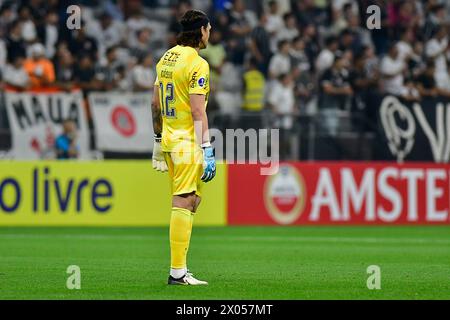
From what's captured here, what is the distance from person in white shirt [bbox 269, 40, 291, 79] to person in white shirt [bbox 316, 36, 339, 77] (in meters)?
0.74

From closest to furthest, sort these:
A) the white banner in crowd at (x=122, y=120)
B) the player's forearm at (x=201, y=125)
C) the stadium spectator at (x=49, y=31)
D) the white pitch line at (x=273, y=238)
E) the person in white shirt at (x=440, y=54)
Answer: the player's forearm at (x=201, y=125), the white pitch line at (x=273, y=238), the white banner in crowd at (x=122, y=120), the stadium spectator at (x=49, y=31), the person in white shirt at (x=440, y=54)

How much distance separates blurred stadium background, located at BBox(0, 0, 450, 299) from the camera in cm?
2120

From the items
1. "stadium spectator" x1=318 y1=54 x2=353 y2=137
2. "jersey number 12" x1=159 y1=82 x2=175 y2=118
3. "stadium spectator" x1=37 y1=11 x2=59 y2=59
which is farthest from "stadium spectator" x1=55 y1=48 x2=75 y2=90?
"jersey number 12" x1=159 y1=82 x2=175 y2=118

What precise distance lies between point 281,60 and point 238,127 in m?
3.04

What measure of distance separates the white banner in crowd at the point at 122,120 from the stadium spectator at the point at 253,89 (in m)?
2.30

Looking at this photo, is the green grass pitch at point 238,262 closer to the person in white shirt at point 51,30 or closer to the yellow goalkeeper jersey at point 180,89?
the yellow goalkeeper jersey at point 180,89

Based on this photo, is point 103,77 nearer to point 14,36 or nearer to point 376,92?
point 14,36

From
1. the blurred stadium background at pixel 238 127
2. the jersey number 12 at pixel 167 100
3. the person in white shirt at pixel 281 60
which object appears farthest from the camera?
the person in white shirt at pixel 281 60

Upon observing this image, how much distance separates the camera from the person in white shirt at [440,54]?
25.7 meters

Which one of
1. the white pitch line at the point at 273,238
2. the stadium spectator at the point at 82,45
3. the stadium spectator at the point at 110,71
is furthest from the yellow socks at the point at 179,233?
the stadium spectator at the point at 82,45

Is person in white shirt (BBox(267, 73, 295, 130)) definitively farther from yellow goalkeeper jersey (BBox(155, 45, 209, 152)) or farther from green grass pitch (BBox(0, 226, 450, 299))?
yellow goalkeeper jersey (BBox(155, 45, 209, 152))

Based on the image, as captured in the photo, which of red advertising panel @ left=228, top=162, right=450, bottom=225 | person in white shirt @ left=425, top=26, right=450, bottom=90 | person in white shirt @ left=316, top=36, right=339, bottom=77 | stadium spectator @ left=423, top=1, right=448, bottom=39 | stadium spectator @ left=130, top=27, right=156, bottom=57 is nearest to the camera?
red advertising panel @ left=228, top=162, right=450, bottom=225

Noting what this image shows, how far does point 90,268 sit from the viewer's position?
13.0 meters

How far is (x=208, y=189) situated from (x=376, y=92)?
428cm
